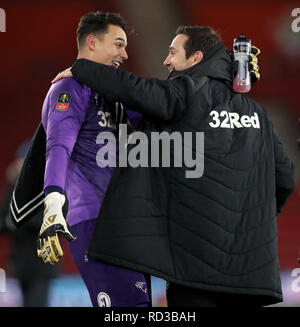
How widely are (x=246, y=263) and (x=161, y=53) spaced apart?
6.64 metres

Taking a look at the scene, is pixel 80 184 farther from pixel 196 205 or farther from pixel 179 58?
pixel 179 58

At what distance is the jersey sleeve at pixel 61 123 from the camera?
2.64 metres

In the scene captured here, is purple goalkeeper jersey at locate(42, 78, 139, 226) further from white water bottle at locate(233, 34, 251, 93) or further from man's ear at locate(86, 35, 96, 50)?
white water bottle at locate(233, 34, 251, 93)

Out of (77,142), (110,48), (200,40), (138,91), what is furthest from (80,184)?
(200,40)

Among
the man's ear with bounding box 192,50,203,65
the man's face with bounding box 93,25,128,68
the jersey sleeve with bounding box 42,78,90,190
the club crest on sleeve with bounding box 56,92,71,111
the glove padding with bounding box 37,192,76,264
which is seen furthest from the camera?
the man's face with bounding box 93,25,128,68

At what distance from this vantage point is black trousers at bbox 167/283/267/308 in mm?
2553

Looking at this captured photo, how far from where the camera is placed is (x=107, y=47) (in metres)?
3.12

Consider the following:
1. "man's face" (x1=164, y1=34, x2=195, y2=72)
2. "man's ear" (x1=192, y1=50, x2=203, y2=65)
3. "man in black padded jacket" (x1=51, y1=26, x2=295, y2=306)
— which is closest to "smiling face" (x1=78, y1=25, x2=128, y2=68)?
"man's face" (x1=164, y1=34, x2=195, y2=72)

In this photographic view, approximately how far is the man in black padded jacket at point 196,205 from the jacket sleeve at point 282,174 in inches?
6.7

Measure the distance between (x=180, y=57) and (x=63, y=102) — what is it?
540 mm

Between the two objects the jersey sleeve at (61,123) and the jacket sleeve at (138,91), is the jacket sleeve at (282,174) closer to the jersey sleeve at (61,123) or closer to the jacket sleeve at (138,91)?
the jacket sleeve at (138,91)

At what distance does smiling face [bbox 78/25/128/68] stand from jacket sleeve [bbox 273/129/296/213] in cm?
78

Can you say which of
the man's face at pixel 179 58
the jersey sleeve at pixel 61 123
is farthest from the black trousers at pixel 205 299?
the man's face at pixel 179 58

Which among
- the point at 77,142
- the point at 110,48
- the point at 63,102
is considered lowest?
the point at 77,142
